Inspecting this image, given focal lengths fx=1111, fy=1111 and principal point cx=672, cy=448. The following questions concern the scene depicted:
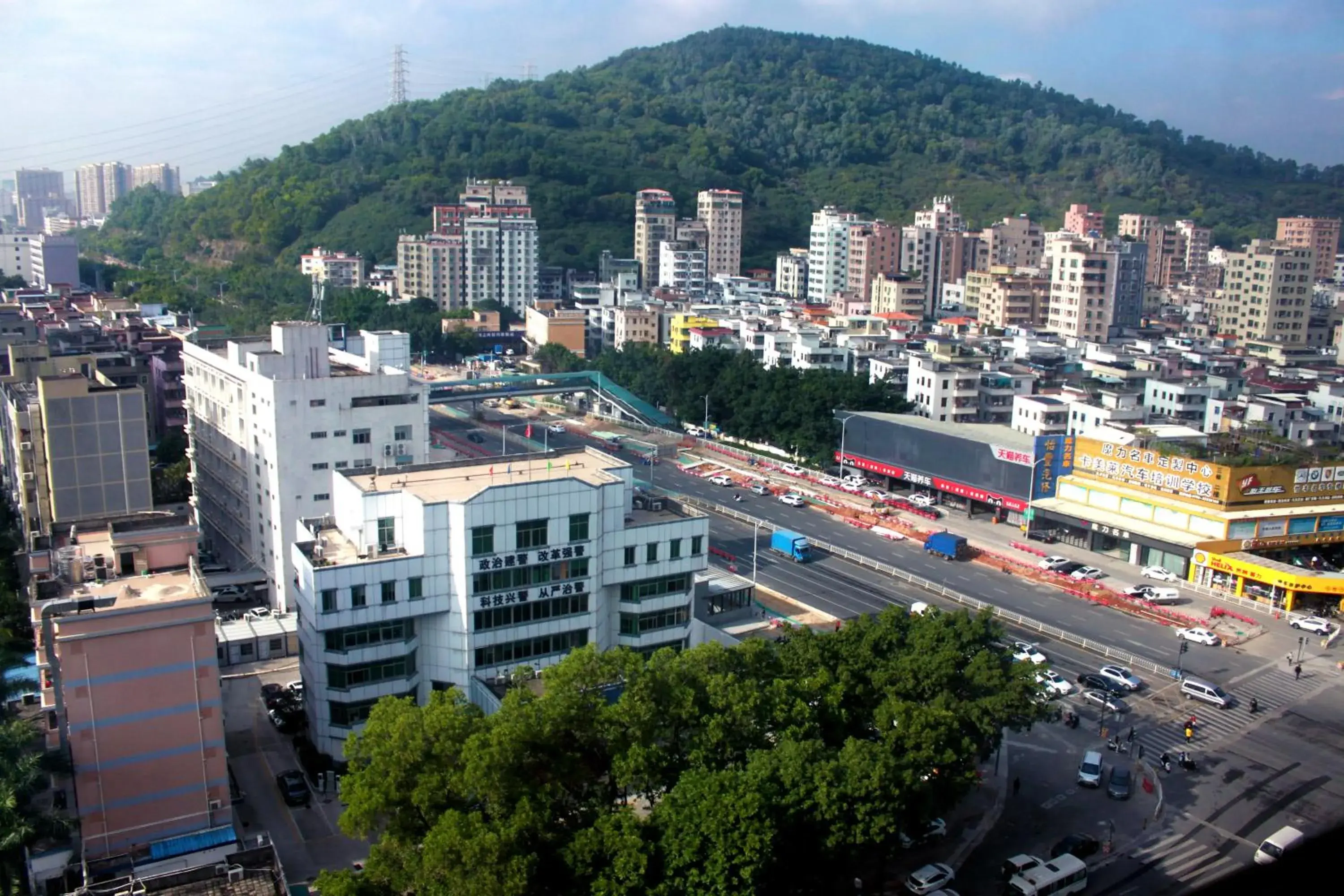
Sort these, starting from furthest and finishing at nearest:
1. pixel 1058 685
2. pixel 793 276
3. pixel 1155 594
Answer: pixel 793 276 < pixel 1155 594 < pixel 1058 685

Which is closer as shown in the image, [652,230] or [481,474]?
[481,474]

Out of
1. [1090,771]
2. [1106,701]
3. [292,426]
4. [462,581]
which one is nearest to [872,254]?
[292,426]

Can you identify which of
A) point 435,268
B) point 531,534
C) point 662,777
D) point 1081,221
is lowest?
point 662,777

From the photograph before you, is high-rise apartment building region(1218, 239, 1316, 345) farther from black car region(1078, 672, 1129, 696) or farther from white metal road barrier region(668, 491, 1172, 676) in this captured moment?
black car region(1078, 672, 1129, 696)

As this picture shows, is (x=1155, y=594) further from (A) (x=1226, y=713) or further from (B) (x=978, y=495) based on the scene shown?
(B) (x=978, y=495)

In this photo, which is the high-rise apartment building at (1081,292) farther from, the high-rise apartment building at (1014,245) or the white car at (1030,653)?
the white car at (1030,653)

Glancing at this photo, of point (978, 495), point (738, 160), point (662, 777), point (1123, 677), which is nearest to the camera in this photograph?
point (662, 777)

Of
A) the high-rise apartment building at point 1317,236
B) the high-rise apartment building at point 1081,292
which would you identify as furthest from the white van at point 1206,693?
the high-rise apartment building at point 1317,236
